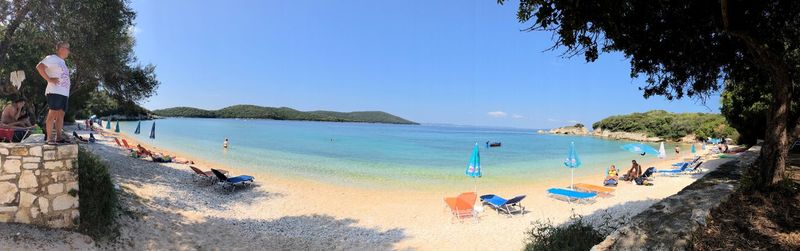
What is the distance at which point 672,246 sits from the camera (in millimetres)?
4090

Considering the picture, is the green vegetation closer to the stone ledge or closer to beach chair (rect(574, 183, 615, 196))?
beach chair (rect(574, 183, 615, 196))

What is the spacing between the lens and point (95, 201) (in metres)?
6.90

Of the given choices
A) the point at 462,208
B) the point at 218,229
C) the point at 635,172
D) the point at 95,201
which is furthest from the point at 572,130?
the point at 95,201

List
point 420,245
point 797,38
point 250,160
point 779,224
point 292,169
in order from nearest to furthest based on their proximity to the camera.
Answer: point 779,224
point 797,38
point 420,245
point 292,169
point 250,160

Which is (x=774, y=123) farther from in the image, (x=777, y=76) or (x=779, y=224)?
(x=779, y=224)

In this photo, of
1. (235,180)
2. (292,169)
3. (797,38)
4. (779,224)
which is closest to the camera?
(779,224)

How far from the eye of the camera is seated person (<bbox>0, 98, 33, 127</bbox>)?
21.1 ft

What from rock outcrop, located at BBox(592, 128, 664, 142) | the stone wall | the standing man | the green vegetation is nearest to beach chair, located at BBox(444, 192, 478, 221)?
the stone wall

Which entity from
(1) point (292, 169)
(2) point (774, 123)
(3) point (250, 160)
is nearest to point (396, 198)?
(1) point (292, 169)

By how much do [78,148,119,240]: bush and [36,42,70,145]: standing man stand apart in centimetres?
111

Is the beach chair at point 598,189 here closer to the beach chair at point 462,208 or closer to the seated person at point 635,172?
the seated person at point 635,172

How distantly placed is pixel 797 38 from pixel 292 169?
21.7 metres

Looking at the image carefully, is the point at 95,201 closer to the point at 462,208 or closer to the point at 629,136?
the point at 462,208

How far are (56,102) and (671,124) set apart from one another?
91.9m
